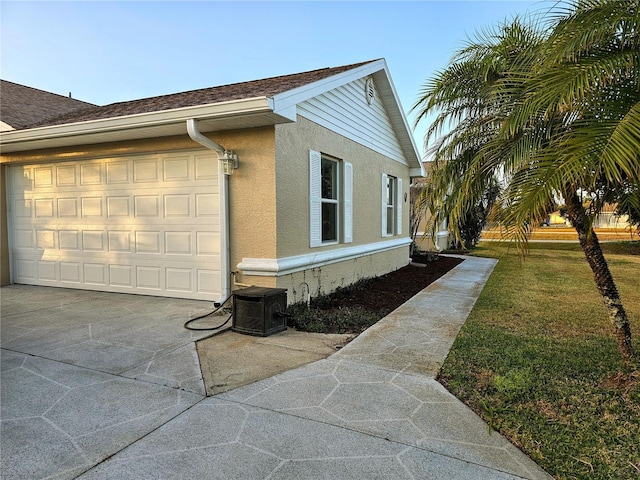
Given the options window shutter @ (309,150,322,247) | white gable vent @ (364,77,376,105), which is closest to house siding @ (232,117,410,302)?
window shutter @ (309,150,322,247)

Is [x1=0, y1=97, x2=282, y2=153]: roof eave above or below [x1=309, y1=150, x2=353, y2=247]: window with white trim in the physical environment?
above

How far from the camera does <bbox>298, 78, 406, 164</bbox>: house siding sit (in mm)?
6922

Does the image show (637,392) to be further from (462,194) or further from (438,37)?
(438,37)

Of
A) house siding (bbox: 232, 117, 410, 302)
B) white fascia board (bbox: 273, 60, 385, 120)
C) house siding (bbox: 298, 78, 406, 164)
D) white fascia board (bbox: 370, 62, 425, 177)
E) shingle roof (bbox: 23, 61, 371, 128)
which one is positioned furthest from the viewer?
white fascia board (bbox: 370, 62, 425, 177)

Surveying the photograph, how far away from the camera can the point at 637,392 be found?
341cm

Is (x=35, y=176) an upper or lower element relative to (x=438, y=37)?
lower

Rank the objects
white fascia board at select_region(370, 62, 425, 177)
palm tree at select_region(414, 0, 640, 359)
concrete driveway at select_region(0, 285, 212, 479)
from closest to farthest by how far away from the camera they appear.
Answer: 1. concrete driveway at select_region(0, 285, 212, 479)
2. palm tree at select_region(414, 0, 640, 359)
3. white fascia board at select_region(370, 62, 425, 177)

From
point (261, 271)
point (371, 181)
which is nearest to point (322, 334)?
point (261, 271)

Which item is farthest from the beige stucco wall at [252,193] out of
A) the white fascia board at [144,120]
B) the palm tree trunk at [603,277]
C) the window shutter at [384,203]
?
the window shutter at [384,203]

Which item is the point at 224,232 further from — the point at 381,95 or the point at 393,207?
the point at 393,207

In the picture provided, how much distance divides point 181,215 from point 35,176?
3726mm

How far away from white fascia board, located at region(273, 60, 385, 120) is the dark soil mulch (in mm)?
2930

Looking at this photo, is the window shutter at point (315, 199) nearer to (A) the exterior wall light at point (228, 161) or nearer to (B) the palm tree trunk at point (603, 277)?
(A) the exterior wall light at point (228, 161)

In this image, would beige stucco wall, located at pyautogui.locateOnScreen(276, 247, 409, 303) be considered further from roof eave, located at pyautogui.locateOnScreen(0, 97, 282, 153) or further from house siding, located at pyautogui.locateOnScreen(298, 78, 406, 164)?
house siding, located at pyautogui.locateOnScreen(298, 78, 406, 164)
